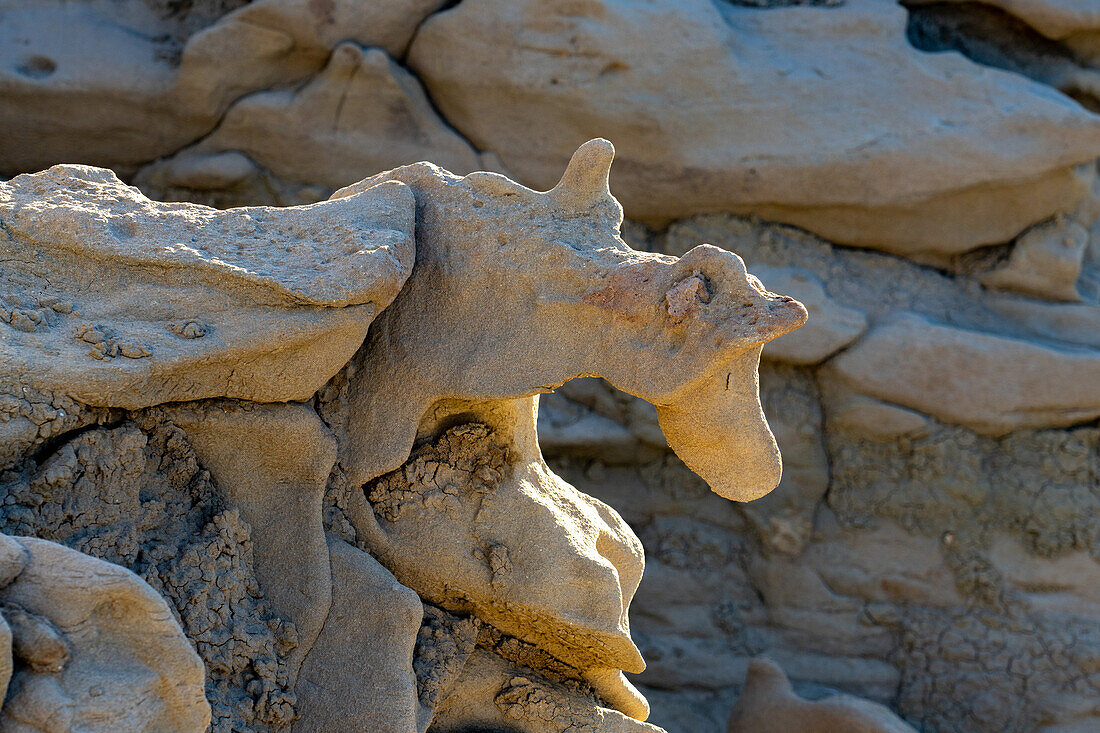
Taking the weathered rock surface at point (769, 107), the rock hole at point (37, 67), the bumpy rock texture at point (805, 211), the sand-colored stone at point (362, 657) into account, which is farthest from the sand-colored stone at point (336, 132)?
the sand-colored stone at point (362, 657)

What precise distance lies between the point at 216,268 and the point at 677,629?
289cm

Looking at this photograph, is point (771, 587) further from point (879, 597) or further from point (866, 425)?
point (866, 425)

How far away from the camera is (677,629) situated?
416 cm

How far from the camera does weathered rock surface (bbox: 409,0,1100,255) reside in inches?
160

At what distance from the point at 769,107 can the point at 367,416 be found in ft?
8.73

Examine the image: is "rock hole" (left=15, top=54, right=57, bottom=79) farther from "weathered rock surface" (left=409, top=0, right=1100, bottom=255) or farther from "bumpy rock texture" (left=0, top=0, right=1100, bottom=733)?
"weathered rock surface" (left=409, top=0, right=1100, bottom=255)

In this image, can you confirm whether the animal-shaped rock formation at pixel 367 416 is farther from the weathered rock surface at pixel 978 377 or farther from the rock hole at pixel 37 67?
the rock hole at pixel 37 67

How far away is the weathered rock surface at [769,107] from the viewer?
4062 millimetres

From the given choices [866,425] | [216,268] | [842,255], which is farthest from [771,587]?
[216,268]

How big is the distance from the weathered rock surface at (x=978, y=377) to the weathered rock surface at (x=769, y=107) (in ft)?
1.79

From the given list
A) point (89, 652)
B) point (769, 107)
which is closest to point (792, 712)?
point (769, 107)

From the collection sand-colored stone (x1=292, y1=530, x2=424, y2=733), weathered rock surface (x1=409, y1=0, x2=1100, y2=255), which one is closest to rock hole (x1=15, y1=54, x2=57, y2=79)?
weathered rock surface (x1=409, y1=0, x2=1100, y2=255)

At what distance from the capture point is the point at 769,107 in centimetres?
410

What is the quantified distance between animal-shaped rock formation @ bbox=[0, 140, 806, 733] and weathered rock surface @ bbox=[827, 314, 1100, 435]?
7.13 feet
